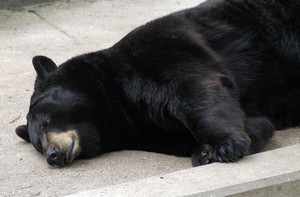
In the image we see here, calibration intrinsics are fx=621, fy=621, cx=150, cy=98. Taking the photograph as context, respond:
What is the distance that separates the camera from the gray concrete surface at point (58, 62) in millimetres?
3799

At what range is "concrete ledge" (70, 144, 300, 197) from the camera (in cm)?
329

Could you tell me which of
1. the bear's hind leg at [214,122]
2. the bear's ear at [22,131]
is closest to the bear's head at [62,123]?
the bear's ear at [22,131]

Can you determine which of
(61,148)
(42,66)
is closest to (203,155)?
(61,148)

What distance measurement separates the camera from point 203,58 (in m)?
4.09

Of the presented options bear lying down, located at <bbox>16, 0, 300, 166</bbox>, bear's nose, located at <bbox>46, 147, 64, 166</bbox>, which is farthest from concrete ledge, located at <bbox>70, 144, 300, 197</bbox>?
bear's nose, located at <bbox>46, 147, 64, 166</bbox>

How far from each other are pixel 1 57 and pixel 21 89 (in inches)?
45.3

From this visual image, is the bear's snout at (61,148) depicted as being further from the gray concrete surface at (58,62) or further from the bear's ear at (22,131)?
the bear's ear at (22,131)

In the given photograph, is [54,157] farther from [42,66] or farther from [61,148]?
[42,66]

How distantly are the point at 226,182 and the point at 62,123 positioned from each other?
1.34 m

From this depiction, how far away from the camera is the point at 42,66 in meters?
4.58

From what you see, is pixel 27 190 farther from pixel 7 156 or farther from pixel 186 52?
pixel 186 52

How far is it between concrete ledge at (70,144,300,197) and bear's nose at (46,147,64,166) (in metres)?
0.68

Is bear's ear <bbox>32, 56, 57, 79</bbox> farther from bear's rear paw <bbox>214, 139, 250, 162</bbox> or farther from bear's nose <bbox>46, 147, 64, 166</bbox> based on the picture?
bear's rear paw <bbox>214, 139, 250, 162</bbox>

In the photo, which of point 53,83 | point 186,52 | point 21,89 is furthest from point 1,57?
point 186,52
